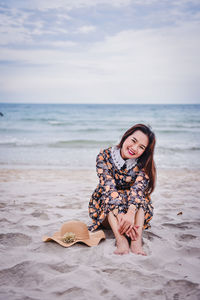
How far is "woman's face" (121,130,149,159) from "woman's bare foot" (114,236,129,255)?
879 millimetres

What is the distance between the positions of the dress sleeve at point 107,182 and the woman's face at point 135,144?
277mm

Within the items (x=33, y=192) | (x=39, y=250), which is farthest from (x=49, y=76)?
(x=39, y=250)

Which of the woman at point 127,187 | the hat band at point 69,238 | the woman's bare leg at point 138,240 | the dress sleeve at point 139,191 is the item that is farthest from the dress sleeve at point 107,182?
the hat band at point 69,238

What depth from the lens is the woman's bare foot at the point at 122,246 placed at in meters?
2.08

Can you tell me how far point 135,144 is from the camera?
8.45 feet

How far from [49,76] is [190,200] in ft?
98.5

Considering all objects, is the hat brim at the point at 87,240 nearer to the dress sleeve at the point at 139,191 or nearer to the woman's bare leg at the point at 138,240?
the woman's bare leg at the point at 138,240

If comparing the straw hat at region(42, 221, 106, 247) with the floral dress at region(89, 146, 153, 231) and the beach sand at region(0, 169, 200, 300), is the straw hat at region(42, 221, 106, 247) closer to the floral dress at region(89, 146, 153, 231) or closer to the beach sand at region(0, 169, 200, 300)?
the beach sand at region(0, 169, 200, 300)

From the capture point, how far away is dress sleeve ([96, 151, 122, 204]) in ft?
7.82

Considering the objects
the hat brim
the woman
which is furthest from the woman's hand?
the hat brim

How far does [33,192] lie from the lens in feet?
14.4

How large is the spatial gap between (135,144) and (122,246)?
3.46ft

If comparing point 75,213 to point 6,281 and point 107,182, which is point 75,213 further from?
point 6,281

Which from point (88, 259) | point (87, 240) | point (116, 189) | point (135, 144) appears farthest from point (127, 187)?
point (88, 259)
